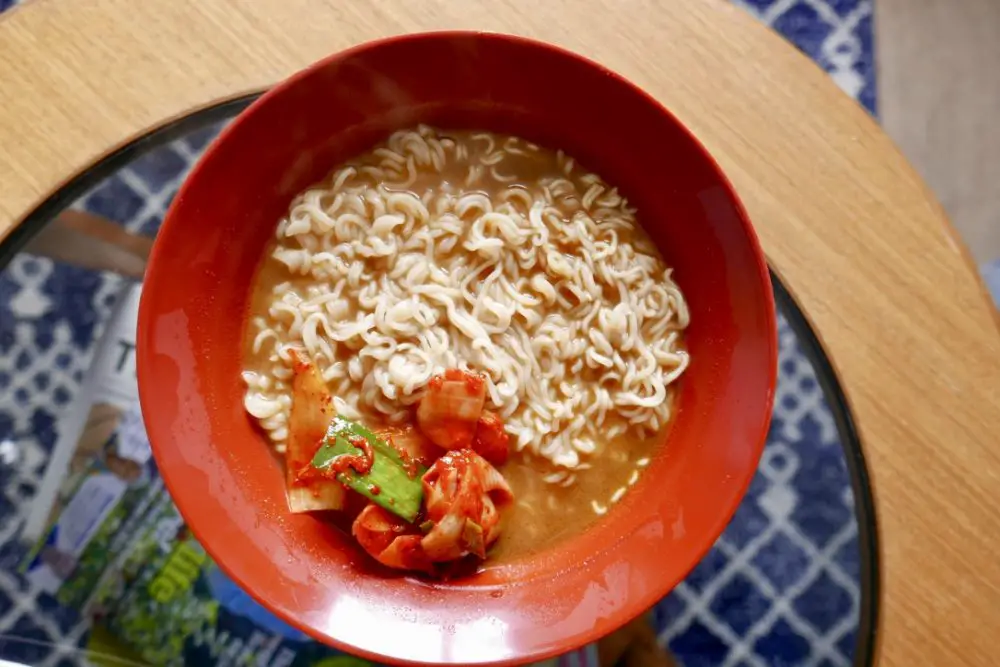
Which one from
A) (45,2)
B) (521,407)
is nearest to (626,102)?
(521,407)

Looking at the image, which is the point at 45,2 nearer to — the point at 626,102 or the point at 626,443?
the point at 626,102

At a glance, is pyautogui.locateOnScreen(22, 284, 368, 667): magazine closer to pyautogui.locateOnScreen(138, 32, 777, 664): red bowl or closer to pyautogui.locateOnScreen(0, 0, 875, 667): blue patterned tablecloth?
pyautogui.locateOnScreen(0, 0, 875, 667): blue patterned tablecloth

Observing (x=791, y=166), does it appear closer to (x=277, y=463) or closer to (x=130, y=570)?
(x=277, y=463)

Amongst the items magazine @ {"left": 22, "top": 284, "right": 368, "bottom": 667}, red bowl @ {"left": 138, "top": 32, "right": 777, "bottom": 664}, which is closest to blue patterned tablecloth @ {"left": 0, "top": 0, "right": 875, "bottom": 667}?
magazine @ {"left": 22, "top": 284, "right": 368, "bottom": 667}

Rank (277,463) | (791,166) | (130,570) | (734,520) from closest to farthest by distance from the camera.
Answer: (277,463)
(791,166)
(130,570)
(734,520)

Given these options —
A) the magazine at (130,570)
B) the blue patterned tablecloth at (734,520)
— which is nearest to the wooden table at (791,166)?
the blue patterned tablecloth at (734,520)

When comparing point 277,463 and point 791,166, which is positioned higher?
point 791,166

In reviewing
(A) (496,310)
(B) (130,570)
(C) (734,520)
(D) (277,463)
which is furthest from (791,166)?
(B) (130,570)
